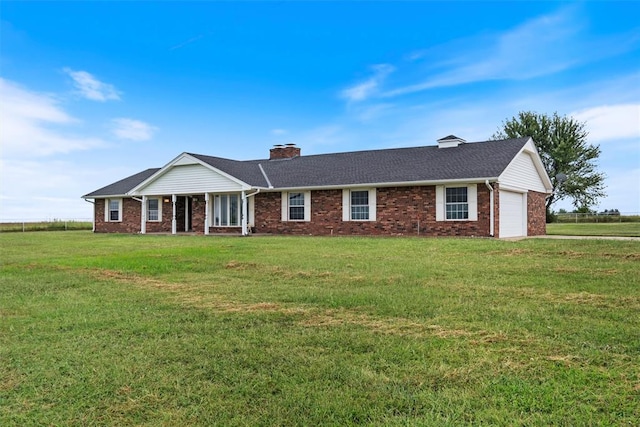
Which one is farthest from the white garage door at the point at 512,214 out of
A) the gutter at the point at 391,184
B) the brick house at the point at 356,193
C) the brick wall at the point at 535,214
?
the gutter at the point at 391,184

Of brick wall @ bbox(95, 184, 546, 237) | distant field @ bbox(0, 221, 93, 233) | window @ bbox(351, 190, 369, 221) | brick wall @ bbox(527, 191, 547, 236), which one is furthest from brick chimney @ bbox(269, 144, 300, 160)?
distant field @ bbox(0, 221, 93, 233)

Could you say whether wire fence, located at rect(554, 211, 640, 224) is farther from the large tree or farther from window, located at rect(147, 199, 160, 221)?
window, located at rect(147, 199, 160, 221)

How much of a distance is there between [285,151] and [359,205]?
9.07 metres

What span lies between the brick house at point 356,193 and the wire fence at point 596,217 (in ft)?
67.6

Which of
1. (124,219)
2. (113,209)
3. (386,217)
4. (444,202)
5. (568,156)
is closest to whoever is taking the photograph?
(444,202)

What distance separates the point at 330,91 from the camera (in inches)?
866

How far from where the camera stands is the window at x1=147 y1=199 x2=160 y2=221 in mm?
26078

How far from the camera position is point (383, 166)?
21234 mm

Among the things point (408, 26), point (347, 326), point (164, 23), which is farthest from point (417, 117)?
point (347, 326)

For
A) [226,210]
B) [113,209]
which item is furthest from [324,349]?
[113,209]

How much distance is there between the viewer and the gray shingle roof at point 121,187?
27681 millimetres

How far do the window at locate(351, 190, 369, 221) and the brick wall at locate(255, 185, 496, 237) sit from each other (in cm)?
29

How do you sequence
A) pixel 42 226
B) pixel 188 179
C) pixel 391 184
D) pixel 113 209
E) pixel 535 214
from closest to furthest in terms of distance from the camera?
pixel 391 184, pixel 535 214, pixel 188 179, pixel 113 209, pixel 42 226

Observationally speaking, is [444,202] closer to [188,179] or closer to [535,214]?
[535,214]
